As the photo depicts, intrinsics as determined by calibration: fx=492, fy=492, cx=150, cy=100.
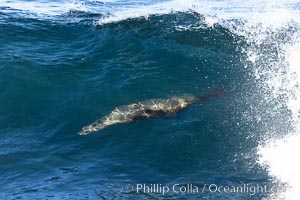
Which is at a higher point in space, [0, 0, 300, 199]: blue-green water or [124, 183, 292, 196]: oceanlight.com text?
[0, 0, 300, 199]: blue-green water

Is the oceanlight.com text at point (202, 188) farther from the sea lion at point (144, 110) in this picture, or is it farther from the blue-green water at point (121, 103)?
the sea lion at point (144, 110)

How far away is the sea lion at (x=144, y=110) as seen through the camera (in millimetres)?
14352

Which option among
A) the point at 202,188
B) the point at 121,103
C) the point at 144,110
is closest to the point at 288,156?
the point at 202,188

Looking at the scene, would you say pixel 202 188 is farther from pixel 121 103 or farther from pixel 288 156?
pixel 121 103

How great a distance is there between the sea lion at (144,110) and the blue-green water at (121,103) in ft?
1.10

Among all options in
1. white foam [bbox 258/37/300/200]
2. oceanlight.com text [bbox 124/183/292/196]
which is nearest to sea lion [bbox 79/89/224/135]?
white foam [bbox 258/37/300/200]

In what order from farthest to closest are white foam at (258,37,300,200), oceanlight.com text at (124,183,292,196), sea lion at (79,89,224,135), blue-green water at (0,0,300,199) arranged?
sea lion at (79,89,224,135) → blue-green water at (0,0,300,199) → white foam at (258,37,300,200) → oceanlight.com text at (124,183,292,196)

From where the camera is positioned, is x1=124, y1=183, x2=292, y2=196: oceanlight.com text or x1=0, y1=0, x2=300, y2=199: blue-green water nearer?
x1=124, y1=183, x2=292, y2=196: oceanlight.com text

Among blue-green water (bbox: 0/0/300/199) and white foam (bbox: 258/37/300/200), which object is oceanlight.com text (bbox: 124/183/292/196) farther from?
white foam (bbox: 258/37/300/200)

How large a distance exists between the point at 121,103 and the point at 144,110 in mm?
1275

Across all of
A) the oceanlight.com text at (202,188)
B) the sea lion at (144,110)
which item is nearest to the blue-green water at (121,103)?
the oceanlight.com text at (202,188)

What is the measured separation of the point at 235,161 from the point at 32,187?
15.8 feet

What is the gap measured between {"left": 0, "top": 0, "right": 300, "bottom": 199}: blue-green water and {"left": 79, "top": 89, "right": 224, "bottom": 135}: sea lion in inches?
13.2

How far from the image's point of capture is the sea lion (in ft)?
47.1
